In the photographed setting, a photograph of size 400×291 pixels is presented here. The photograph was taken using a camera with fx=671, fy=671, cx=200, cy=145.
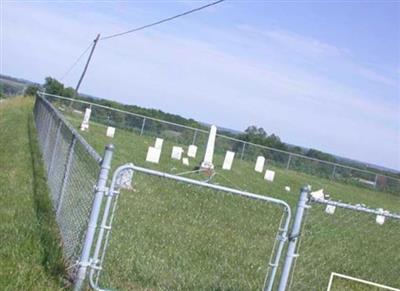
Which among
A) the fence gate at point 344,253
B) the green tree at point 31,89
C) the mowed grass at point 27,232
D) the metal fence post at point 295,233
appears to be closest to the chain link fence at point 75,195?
the mowed grass at point 27,232

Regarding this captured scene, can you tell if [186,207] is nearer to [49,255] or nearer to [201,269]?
[201,269]

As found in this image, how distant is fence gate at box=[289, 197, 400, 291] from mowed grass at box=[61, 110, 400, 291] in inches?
1.0

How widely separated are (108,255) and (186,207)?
4.77m

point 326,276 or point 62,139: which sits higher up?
point 62,139

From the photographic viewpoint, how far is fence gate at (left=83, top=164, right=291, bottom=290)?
19.1 feet

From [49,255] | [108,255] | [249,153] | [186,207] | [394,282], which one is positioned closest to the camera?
[49,255]

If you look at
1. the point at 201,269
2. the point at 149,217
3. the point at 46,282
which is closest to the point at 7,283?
the point at 46,282

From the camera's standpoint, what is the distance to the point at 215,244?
9039mm

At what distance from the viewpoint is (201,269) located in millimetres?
7410

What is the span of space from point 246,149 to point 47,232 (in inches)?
1219

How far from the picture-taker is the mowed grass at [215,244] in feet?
22.7

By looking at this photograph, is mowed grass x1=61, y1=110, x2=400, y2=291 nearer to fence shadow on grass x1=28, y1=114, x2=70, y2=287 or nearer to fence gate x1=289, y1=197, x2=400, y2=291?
fence gate x1=289, y1=197, x2=400, y2=291

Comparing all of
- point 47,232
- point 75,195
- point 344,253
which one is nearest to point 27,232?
point 47,232

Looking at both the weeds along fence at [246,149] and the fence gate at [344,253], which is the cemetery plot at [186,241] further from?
the weeds along fence at [246,149]
